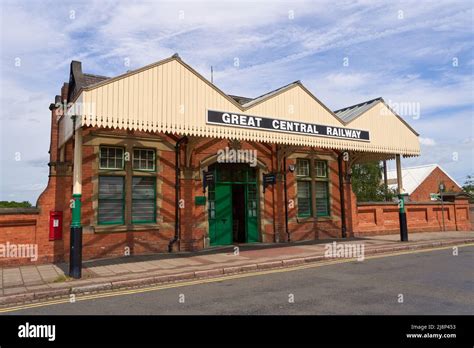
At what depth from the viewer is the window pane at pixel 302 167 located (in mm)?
16453

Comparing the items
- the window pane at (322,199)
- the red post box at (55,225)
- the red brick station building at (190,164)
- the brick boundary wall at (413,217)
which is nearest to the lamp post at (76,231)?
the red brick station building at (190,164)

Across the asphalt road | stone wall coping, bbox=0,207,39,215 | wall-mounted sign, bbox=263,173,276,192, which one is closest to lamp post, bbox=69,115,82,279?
the asphalt road

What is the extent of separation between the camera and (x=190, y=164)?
1329 cm

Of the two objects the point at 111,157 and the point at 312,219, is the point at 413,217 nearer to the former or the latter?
the point at 312,219

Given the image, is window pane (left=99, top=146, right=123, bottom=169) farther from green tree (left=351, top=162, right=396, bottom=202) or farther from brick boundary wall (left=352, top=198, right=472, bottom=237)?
green tree (left=351, top=162, right=396, bottom=202)

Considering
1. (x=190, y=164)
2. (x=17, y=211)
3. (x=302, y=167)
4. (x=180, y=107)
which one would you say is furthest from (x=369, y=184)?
(x=17, y=211)

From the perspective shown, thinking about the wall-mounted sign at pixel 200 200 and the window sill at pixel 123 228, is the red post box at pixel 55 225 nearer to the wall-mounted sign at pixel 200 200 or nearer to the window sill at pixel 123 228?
the window sill at pixel 123 228

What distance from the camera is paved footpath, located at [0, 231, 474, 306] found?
7500mm

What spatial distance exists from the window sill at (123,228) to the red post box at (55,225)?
0.91 metres

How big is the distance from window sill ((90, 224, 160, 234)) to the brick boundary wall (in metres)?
10.2

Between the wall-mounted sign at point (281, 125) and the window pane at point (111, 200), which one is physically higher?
the wall-mounted sign at point (281, 125)

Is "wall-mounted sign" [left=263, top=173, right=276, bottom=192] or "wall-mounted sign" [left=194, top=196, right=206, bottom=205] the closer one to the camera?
"wall-mounted sign" [left=194, top=196, right=206, bottom=205]
